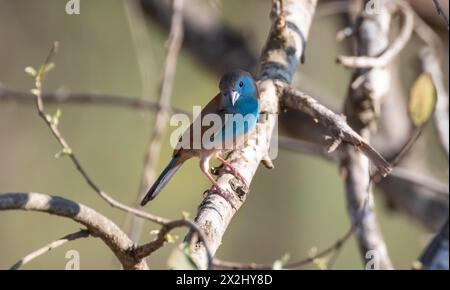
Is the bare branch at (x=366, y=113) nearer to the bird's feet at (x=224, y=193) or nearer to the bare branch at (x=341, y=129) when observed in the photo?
the bare branch at (x=341, y=129)

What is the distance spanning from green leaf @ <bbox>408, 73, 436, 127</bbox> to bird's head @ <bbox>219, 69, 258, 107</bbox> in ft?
1.91

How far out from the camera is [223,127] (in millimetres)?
2773

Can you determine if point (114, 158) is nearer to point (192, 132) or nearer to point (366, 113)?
point (366, 113)

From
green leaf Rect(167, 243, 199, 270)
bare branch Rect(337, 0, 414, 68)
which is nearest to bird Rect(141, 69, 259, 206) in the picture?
bare branch Rect(337, 0, 414, 68)

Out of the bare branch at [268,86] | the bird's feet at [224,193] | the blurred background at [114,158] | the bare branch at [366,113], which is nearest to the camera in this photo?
the bare branch at [268,86]

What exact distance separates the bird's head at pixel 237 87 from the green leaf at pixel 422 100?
0.58 metres

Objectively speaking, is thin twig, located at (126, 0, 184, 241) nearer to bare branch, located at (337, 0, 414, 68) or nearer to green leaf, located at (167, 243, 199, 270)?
bare branch, located at (337, 0, 414, 68)

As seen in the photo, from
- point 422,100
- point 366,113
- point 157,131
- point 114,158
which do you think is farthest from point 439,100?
point 114,158

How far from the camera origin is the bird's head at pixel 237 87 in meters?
2.69

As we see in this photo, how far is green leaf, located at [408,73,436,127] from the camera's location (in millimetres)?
2648

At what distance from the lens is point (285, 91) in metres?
Result: 2.60

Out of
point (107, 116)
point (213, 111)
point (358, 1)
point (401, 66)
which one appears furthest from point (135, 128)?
point (213, 111)

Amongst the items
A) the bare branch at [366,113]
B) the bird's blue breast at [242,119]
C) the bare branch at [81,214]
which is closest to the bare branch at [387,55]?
the bare branch at [366,113]

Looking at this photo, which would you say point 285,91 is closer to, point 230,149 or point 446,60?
point 230,149
